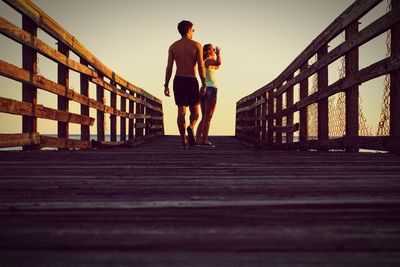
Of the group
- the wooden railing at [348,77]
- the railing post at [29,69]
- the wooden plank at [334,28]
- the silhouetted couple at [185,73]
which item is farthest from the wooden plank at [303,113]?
the railing post at [29,69]

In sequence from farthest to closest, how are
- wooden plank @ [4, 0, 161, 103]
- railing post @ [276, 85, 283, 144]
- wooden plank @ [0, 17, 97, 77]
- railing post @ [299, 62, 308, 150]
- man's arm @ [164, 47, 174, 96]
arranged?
railing post @ [276, 85, 283, 144], man's arm @ [164, 47, 174, 96], railing post @ [299, 62, 308, 150], wooden plank @ [4, 0, 161, 103], wooden plank @ [0, 17, 97, 77]

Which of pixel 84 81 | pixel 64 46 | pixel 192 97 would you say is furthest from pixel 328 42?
pixel 84 81

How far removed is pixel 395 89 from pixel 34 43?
374cm

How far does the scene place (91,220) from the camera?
1.26 meters

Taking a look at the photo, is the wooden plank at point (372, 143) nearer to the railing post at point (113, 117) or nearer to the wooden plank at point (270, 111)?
the wooden plank at point (270, 111)

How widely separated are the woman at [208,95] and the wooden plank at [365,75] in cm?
276

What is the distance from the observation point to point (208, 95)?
805cm

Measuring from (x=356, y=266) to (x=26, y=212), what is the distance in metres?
1.01

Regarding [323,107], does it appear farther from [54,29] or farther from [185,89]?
[54,29]

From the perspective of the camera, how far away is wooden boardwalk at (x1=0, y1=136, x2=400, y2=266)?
933 mm

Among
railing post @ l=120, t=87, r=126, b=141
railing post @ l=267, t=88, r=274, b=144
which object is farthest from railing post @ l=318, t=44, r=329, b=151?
railing post @ l=120, t=87, r=126, b=141

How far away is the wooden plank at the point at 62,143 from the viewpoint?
208 inches

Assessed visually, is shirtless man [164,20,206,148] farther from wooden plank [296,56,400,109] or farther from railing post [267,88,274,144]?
railing post [267,88,274,144]

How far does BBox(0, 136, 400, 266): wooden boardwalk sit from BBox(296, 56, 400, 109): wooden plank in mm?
1723
